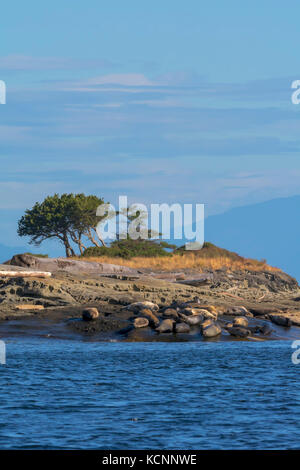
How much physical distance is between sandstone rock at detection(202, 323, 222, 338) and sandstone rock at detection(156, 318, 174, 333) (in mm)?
1479

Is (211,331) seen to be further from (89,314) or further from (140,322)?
(89,314)

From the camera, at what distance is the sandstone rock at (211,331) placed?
110 feet

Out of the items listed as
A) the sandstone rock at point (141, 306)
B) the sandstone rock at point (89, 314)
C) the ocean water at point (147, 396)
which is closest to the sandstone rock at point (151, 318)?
the sandstone rock at point (141, 306)

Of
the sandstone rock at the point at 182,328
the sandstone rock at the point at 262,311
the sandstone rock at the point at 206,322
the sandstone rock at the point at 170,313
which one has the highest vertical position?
the sandstone rock at the point at 170,313

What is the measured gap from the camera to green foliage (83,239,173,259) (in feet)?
249

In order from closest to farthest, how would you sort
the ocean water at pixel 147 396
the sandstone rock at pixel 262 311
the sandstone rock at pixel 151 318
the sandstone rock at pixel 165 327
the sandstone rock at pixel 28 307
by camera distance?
1. the ocean water at pixel 147 396
2. the sandstone rock at pixel 165 327
3. the sandstone rock at pixel 151 318
4. the sandstone rock at pixel 28 307
5. the sandstone rock at pixel 262 311

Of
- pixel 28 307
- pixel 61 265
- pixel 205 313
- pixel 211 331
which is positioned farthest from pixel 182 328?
pixel 61 265

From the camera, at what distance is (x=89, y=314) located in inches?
1332

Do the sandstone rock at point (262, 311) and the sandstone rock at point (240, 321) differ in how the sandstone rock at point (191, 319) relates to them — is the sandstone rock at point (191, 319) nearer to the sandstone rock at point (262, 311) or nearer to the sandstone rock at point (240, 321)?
the sandstone rock at point (240, 321)

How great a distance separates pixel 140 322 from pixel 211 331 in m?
3.20

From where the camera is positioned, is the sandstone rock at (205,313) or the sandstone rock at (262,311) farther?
the sandstone rock at (262,311)

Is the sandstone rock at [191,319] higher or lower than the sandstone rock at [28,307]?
lower

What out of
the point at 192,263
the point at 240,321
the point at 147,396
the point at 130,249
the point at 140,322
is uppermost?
the point at 130,249
